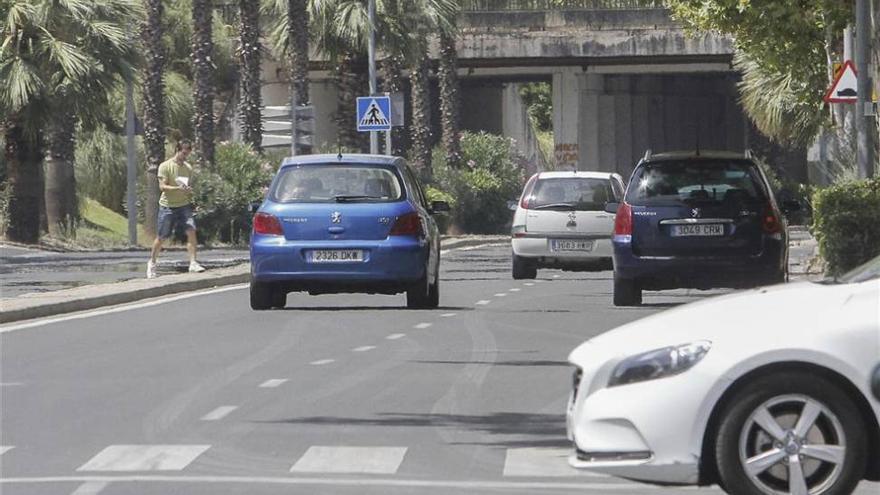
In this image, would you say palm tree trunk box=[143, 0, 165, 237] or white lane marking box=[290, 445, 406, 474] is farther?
palm tree trunk box=[143, 0, 165, 237]

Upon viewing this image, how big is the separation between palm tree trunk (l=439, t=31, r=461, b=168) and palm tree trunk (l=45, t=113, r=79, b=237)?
1543cm

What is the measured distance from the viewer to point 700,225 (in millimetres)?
21891

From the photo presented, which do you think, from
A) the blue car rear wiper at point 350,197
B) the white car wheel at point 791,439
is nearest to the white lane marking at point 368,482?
the white car wheel at point 791,439

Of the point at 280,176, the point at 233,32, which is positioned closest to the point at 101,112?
the point at 280,176

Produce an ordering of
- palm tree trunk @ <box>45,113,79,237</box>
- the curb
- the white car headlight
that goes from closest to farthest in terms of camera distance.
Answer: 1. the white car headlight
2. the curb
3. palm tree trunk @ <box>45,113,79,237</box>

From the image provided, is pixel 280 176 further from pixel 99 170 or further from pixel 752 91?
pixel 99 170

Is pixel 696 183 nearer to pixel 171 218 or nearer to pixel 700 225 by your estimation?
pixel 700 225

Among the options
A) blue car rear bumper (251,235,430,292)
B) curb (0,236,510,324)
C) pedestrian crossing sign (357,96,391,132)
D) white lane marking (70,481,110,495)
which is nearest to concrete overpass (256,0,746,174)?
pedestrian crossing sign (357,96,391,132)

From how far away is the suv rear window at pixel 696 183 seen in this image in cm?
2197

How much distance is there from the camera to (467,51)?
62250 mm

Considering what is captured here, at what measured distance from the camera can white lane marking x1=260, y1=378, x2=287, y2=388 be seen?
14.7 meters

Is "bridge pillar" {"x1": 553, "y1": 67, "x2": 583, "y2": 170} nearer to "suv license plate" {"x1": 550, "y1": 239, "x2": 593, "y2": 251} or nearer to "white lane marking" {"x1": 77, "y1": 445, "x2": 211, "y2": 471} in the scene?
"suv license plate" {"x1": 550, "y1": 239, "x2": 593, "y2": 251}

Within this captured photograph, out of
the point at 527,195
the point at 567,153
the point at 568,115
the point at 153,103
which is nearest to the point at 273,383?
the point at 527,195

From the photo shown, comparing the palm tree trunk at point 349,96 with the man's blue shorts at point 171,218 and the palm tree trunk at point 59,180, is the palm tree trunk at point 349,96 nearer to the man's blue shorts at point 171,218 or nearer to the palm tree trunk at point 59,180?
the palm tree trunk at point 59,180
